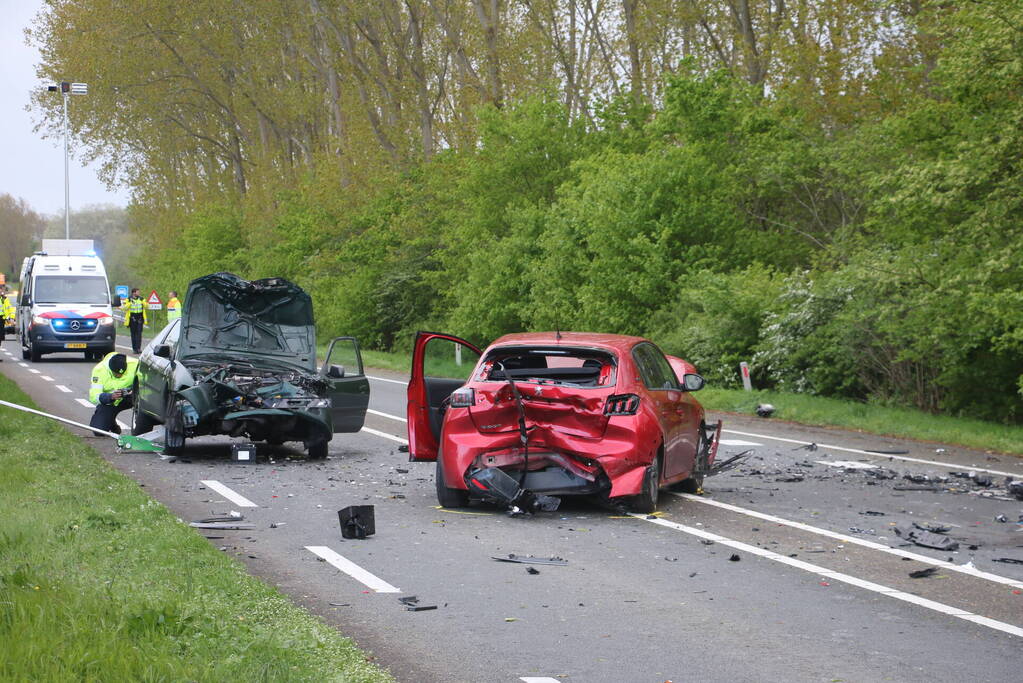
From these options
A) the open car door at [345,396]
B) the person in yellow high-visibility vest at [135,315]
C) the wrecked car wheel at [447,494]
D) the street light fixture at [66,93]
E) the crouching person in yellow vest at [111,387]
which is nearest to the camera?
the wrecked car wheel at [447,494]

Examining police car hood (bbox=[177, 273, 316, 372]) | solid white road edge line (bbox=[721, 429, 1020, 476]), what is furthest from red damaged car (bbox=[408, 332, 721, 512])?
solid white road edge line (bbox=[721, 429, 1020, 476])

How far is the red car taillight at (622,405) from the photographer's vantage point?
11.2 meters

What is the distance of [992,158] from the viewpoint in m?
17.8

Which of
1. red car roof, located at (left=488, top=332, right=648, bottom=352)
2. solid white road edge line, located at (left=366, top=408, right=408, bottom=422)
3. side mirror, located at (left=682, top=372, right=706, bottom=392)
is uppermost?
red car roof, located at (left=488, top=332, right=648, bottom=352)

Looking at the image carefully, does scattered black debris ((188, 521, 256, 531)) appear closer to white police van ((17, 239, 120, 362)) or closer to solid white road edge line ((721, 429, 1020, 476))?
solid white road edge line ((721, 429, 1020, 476))

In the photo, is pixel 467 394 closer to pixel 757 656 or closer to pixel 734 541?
pixel 734 541

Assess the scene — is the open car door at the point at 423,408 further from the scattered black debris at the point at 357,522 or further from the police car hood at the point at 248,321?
the police car hood at the point at 248,321

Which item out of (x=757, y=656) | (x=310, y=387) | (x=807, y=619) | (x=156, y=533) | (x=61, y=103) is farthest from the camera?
(x=61, y=103)

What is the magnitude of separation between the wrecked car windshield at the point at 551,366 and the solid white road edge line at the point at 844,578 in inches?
47.4

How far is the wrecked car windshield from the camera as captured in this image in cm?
1158

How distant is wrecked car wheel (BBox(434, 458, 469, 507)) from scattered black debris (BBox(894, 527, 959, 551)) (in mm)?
3546

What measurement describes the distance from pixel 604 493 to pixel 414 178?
36.4 m

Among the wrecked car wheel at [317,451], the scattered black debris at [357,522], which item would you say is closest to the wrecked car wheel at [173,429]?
the wrecked car wheel at [317,451]

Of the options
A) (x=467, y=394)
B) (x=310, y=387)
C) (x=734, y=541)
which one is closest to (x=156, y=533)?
(x=467, y=394)
